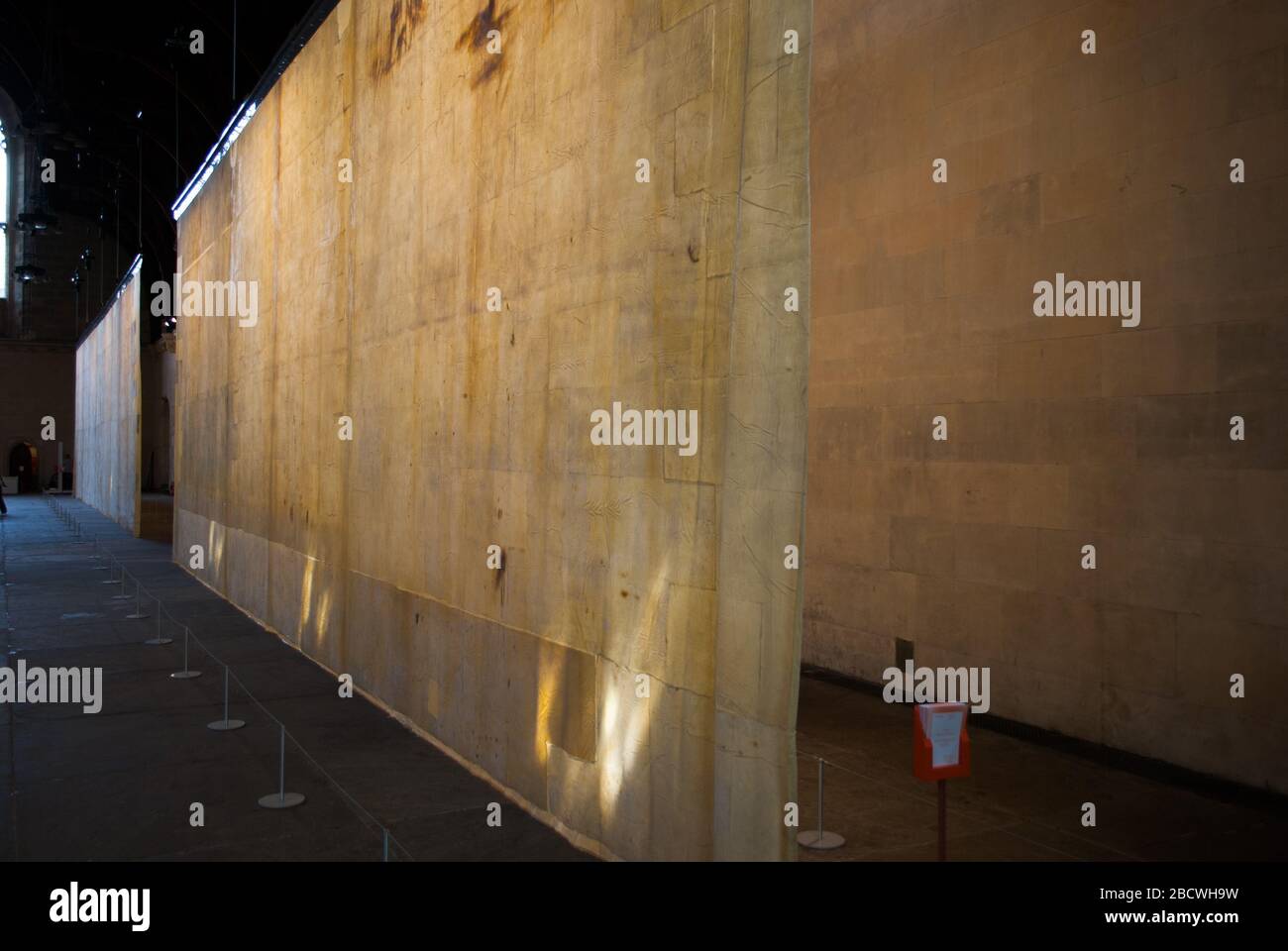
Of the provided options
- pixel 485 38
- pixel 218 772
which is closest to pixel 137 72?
pixel 485 38

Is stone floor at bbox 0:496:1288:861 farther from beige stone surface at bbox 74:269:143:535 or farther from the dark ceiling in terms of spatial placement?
beige stone surface at bbox 74:269:143:535

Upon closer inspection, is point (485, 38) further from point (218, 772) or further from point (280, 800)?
point (218, 772)

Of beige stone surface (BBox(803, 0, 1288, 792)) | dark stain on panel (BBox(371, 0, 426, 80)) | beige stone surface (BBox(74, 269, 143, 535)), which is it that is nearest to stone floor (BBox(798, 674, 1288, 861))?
beige stone surface (BBox(803, 0, 1288, 792))

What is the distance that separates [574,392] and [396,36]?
5.40m

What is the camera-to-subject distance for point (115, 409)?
120 ft

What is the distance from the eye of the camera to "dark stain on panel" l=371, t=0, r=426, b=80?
1000cm

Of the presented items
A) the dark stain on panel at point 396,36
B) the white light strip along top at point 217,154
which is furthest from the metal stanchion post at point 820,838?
the white light strip along top at point 217,154

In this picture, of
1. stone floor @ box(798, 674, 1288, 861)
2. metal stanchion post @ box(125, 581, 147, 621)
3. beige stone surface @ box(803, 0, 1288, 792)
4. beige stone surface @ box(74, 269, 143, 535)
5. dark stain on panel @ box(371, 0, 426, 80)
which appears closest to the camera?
stone floor @ box(798, 674, 1288, 861)

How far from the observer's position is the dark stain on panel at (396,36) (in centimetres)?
1000

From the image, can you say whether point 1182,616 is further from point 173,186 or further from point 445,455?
point 173,186

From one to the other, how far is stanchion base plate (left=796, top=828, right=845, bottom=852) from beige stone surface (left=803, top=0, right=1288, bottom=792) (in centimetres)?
339

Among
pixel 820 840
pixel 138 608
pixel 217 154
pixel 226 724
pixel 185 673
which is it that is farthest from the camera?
pixel 217 154

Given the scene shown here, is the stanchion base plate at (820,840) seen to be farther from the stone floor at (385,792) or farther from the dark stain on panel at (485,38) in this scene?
the dark stain on panel at (485,38)
